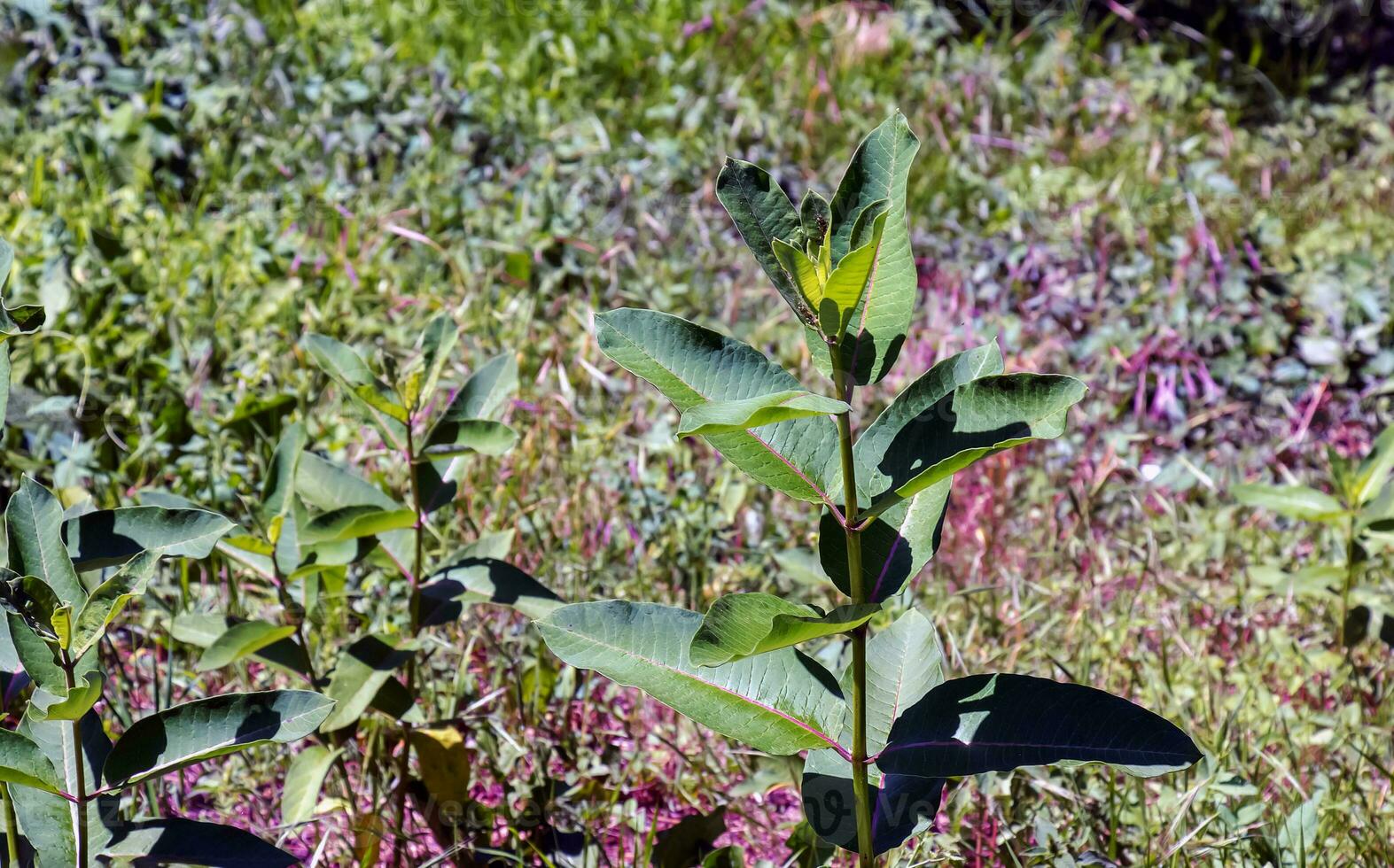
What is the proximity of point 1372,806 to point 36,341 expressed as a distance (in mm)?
2895

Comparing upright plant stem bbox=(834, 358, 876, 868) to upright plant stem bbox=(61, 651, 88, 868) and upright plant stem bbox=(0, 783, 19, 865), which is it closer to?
upright plant stem bbox=(61, 651, 88, 868)

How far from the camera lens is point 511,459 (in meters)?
2.86

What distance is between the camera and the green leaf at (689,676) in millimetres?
1271

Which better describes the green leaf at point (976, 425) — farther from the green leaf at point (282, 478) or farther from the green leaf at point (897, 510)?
the green leaf at point (282, 478)

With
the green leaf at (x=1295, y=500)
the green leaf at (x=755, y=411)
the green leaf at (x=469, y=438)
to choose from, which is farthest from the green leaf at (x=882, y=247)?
the green leaf at (x=1295, y=500)

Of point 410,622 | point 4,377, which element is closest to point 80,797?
A: point 4,377

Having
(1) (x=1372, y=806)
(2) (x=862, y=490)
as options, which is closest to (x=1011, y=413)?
(2) (x=862, y=490)

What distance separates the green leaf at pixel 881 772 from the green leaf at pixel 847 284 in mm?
463

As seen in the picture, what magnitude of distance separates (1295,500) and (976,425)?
149cm

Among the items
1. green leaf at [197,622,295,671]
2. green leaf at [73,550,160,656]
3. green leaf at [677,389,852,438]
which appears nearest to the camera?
green leaf at [677,389,852,438]

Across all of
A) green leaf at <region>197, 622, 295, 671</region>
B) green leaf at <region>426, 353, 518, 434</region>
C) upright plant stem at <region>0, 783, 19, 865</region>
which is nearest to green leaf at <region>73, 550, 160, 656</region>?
upright plant stem at <region>0, 783, 19, 865</region>

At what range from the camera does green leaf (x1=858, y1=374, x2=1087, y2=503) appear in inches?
42.1

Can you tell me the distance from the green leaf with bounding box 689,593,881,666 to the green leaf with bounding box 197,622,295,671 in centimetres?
74

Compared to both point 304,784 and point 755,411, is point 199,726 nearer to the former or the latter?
point 304,784
